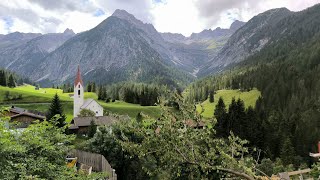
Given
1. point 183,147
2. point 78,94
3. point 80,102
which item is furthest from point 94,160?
point 80,102

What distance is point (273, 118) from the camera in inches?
3182

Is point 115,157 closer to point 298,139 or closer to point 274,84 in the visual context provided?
point 298,139

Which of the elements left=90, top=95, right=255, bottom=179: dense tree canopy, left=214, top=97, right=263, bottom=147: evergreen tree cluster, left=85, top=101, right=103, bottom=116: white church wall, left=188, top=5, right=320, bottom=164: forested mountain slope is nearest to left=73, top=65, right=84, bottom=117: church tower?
left=85, top=101, right=103, bottom=116: white church wall

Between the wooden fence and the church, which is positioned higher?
the church

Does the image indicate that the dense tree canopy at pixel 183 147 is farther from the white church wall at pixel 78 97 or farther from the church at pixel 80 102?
the white church wall at pixel 78 97

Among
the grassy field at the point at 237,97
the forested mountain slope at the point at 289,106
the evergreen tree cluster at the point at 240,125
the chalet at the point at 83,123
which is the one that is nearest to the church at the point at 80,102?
the chalet at the point at 83,123

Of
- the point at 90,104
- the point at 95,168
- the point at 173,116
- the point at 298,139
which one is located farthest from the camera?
the point at 90,104

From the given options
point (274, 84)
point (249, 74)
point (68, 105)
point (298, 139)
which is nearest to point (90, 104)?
point (68, 105)

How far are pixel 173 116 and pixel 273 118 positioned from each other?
244 feet

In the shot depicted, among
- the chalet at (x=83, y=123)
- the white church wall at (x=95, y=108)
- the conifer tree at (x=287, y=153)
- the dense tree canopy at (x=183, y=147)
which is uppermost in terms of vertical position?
the dense tree canopy at (x=183, y=147)

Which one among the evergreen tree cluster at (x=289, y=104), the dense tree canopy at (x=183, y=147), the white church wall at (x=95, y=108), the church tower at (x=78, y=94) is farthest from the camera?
the white church wall at (x=95, y=108)

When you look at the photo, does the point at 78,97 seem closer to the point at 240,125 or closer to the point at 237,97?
the point at 240,125

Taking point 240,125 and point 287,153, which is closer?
point 287,153

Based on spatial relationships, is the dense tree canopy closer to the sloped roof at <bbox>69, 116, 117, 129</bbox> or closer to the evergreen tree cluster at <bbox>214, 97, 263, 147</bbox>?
the evergreen tree cluster at <bbox>214, 97, 263, 147</bbox>
